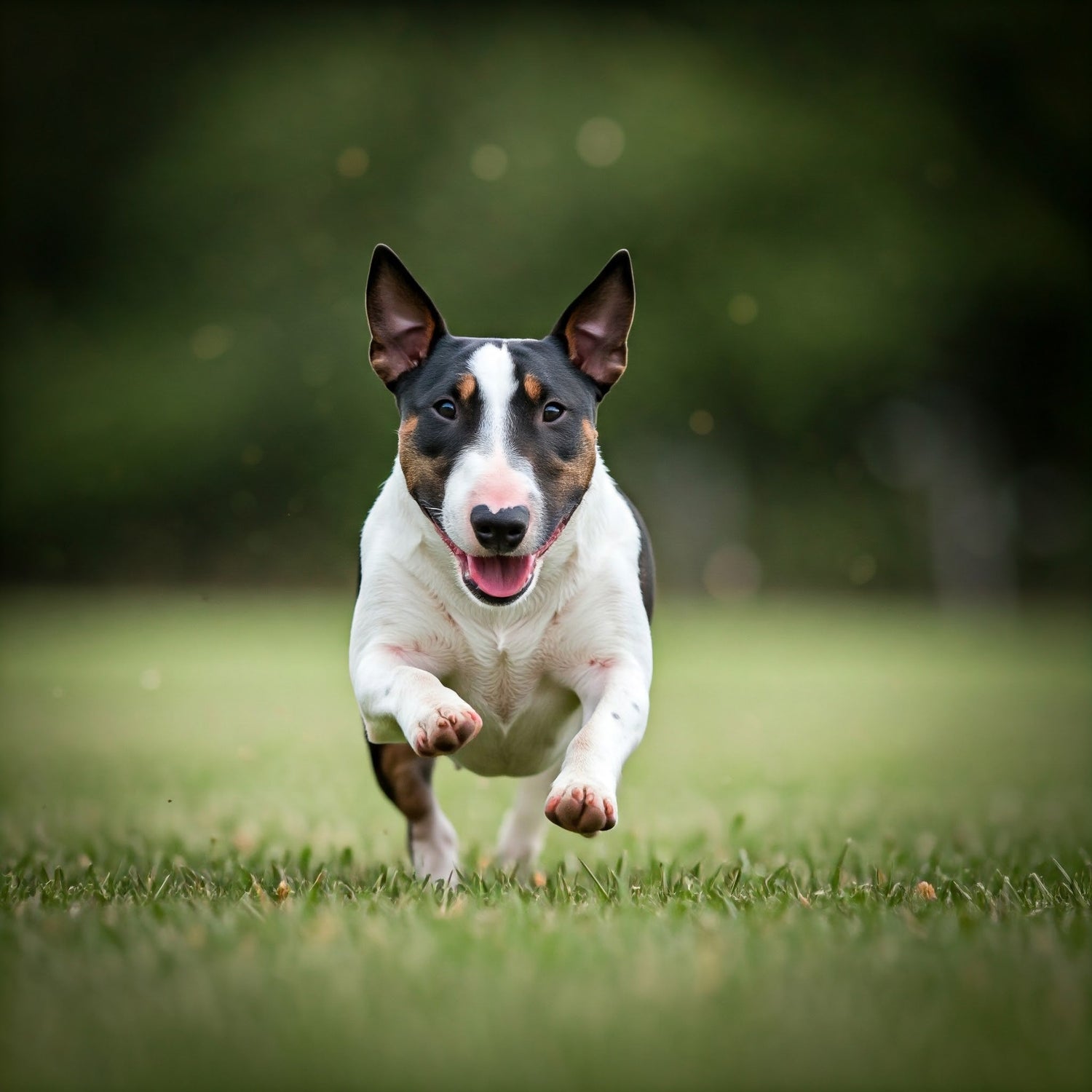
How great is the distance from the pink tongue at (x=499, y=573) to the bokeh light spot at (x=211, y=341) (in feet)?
74.3

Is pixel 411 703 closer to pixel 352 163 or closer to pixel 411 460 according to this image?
pixel 411 460

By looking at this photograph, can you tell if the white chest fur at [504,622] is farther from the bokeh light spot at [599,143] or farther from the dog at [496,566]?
the bokeh light spot at [599,143]

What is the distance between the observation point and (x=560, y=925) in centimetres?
294

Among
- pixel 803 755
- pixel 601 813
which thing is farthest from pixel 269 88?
pixel 601 813

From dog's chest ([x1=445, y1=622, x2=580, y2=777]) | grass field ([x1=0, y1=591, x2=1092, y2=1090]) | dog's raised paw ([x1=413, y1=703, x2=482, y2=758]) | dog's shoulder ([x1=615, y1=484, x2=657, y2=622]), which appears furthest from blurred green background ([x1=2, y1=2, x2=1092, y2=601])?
dog's raised paw ([x1=413, y1=703, x2=482, y2=758])

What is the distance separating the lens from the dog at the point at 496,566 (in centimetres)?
356

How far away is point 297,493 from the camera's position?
23859mm

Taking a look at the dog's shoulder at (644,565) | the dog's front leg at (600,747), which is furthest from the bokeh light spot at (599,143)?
the dog's front leg at (600,747)

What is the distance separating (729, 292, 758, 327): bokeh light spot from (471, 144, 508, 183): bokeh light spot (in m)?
4.94

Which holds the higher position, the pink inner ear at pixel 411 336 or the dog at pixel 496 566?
the pink inner ear at pixel 411 336

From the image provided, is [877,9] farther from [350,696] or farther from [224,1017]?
[224,1017]

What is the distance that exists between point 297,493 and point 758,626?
8.37 metres

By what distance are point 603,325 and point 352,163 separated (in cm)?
2343

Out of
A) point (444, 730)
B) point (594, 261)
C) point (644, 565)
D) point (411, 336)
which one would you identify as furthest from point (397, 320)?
point (594, 261)
